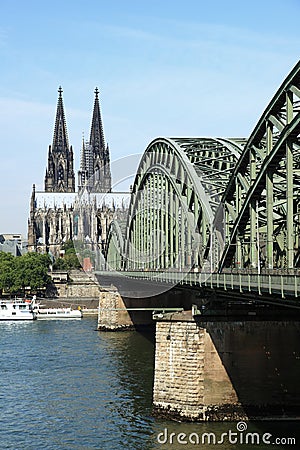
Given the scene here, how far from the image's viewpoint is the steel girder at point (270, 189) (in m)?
31.9

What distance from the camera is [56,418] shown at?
123 feet

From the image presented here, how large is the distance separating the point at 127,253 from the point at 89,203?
105 m

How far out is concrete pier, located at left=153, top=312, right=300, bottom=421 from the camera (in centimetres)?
3566

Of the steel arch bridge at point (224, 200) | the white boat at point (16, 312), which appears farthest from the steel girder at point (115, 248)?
the white boat at point (16, 312)

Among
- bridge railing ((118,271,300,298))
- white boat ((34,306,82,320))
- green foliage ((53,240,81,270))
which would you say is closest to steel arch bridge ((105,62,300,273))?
bridge railing ((118,271,300,298))

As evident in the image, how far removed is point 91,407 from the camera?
1561 inches

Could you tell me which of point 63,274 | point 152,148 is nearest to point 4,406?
point 152,148

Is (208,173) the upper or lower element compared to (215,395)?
upper

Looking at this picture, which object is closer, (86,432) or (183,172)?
(86,432)

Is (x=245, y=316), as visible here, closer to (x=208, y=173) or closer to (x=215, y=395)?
(x=215, y=395)

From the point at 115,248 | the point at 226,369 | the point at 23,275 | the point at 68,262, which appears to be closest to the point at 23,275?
the point at 23,275

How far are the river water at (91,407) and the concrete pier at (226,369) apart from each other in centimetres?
85

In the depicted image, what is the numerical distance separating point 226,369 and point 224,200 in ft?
31.2

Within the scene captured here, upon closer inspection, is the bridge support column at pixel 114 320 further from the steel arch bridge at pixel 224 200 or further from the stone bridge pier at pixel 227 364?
the stone bridge pier at pixel 227 364
